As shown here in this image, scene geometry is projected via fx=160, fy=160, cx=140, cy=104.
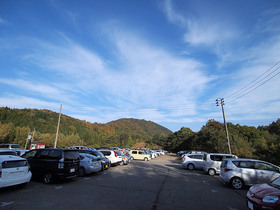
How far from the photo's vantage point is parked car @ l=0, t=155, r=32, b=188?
224 inches

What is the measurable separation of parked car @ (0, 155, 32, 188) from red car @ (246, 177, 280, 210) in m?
7.88

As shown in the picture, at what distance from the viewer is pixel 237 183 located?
7.97 meters

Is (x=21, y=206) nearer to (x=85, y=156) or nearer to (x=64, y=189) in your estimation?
(x=64, y=189)

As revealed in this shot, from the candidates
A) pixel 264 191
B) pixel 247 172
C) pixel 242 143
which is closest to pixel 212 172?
pixel 247 172

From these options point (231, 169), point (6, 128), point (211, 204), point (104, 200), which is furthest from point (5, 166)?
point (6, 128)

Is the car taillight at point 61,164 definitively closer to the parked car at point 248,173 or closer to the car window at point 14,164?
the car window at point 14,164

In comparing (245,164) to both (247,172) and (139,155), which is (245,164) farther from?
(139,155)

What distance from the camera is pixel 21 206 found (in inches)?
188

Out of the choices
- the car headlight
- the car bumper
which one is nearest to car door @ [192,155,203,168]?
the car headlight

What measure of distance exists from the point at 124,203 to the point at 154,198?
4.08 feet

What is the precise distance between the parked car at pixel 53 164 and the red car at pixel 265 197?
7.23m

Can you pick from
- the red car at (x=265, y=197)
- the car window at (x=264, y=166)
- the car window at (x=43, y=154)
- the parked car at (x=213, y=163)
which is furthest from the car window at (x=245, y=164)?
the car window at (x=43, y=154)

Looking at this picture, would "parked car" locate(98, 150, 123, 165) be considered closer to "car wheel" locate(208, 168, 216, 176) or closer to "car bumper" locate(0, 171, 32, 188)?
"car wheel" locate(208, 168, 216, 176)

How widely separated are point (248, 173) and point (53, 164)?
945cm
